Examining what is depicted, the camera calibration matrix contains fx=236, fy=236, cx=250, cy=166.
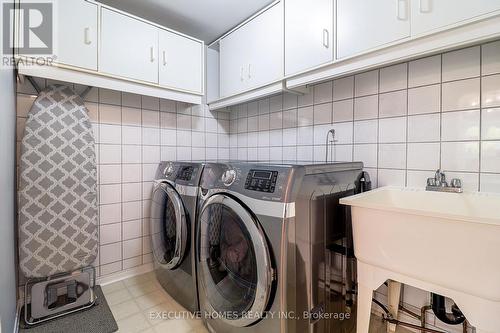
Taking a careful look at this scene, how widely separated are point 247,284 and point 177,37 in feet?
6.24

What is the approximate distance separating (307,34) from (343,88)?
0.48 meters

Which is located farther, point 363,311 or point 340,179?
point 340,179

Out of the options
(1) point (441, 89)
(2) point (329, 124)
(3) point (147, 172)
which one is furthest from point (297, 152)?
(3) point (147, 172)

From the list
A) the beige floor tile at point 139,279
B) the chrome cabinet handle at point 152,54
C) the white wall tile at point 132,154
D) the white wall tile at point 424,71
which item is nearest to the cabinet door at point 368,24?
the white wall tile at point 424,71

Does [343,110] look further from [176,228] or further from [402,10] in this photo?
[176,228]

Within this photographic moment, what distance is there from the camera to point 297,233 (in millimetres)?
1015

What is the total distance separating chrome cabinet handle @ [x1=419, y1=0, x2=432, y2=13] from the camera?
104cm

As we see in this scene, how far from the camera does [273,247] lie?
1.00m

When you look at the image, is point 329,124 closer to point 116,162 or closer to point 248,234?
point 248,234

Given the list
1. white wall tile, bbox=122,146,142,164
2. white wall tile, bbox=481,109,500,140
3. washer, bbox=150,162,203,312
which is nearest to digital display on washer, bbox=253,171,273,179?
washer, bbox=150,162,203,312

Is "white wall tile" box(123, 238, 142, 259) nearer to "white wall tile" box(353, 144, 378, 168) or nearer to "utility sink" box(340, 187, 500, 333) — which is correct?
"utility sink" box(340, 187, 500, 333)

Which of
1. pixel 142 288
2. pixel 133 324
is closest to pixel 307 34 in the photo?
pixel 133 324

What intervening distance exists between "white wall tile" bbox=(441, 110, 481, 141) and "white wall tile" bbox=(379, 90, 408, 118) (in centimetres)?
21

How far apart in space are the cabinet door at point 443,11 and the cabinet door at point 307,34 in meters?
0.41
